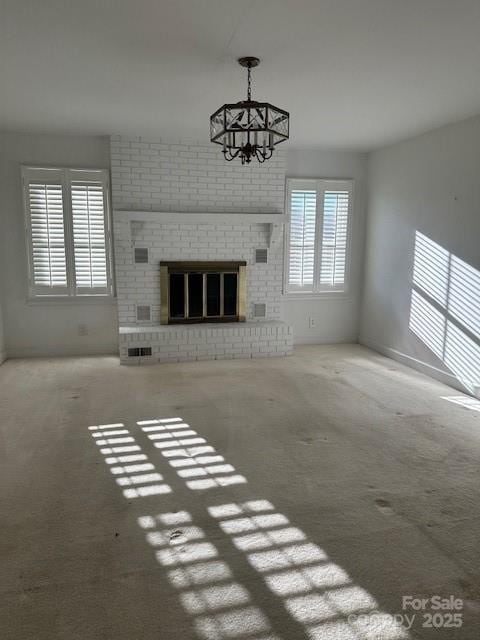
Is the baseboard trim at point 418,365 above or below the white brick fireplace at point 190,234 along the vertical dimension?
below

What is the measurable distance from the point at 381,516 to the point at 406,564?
0.36 m

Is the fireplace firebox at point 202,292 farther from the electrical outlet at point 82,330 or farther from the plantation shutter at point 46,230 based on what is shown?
the plantation shutter at point 46,230

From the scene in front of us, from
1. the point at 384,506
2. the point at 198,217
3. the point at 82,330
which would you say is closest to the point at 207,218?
the point at 198,217

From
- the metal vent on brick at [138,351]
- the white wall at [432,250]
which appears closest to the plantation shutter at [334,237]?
the white wall at [432,250]

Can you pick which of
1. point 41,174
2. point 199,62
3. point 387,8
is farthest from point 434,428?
point 41,174

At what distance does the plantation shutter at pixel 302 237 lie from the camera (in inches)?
235

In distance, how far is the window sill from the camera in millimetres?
5449

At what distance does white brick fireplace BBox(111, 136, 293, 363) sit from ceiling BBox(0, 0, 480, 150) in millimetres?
835

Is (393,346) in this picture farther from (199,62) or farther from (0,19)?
(0,19)

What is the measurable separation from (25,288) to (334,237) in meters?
3.94

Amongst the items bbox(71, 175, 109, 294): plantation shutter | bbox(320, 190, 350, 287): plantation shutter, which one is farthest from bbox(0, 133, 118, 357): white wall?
bbox(320, 190, 350, 287): plantation shutter

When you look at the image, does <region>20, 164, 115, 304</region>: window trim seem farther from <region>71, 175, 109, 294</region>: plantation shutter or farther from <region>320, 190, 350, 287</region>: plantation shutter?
<region>320, 190, 350, 287</region>: plantation shutter

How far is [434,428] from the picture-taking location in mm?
3574

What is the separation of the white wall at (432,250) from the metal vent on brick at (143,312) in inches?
116
